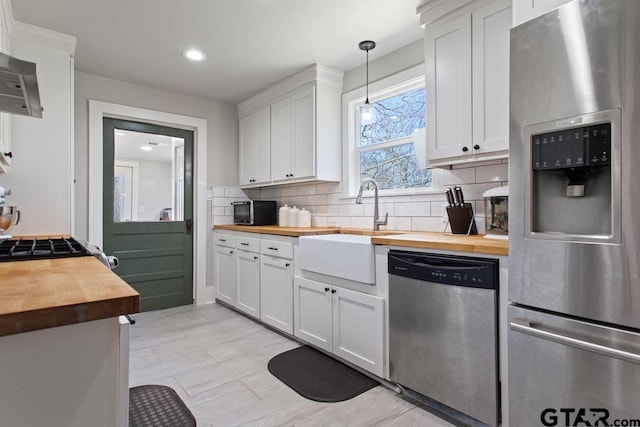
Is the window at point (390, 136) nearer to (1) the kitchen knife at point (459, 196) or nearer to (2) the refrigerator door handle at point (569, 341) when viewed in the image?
(1) the kitchen knife at point (459, 196)

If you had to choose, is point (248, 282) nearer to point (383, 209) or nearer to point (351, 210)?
point (351, 210)

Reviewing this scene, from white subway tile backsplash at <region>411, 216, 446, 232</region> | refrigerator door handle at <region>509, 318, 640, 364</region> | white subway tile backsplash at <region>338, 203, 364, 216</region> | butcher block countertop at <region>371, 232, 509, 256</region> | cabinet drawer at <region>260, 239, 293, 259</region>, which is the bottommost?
refrigerator door handle at <region>509, 318, 640, 364</region>

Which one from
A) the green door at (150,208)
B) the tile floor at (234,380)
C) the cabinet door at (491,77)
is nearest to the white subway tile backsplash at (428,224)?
the cabinet door at (491,77)

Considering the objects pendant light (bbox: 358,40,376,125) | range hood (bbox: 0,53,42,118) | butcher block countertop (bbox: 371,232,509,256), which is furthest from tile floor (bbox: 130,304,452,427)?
pendant light (bbox: 358,40,376,125)

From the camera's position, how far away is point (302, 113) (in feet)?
10.6

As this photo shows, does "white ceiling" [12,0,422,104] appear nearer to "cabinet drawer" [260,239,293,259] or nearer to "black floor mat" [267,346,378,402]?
"cabinet drawer" [260,239,293,259]

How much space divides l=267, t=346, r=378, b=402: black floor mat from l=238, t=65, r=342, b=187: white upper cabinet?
1.53 m

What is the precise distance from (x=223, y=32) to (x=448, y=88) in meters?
1.65

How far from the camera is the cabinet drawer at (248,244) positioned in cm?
317

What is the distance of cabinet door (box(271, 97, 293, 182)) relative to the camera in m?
3.42

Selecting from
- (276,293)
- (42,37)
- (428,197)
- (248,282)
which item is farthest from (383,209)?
(42,37)

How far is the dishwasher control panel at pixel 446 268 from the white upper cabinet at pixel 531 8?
1011 millimetres

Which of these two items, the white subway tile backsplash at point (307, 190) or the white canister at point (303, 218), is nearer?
the white canister at point (303, 218)

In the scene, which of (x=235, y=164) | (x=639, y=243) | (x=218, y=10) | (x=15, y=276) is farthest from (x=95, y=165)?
(x=639, y=243)
